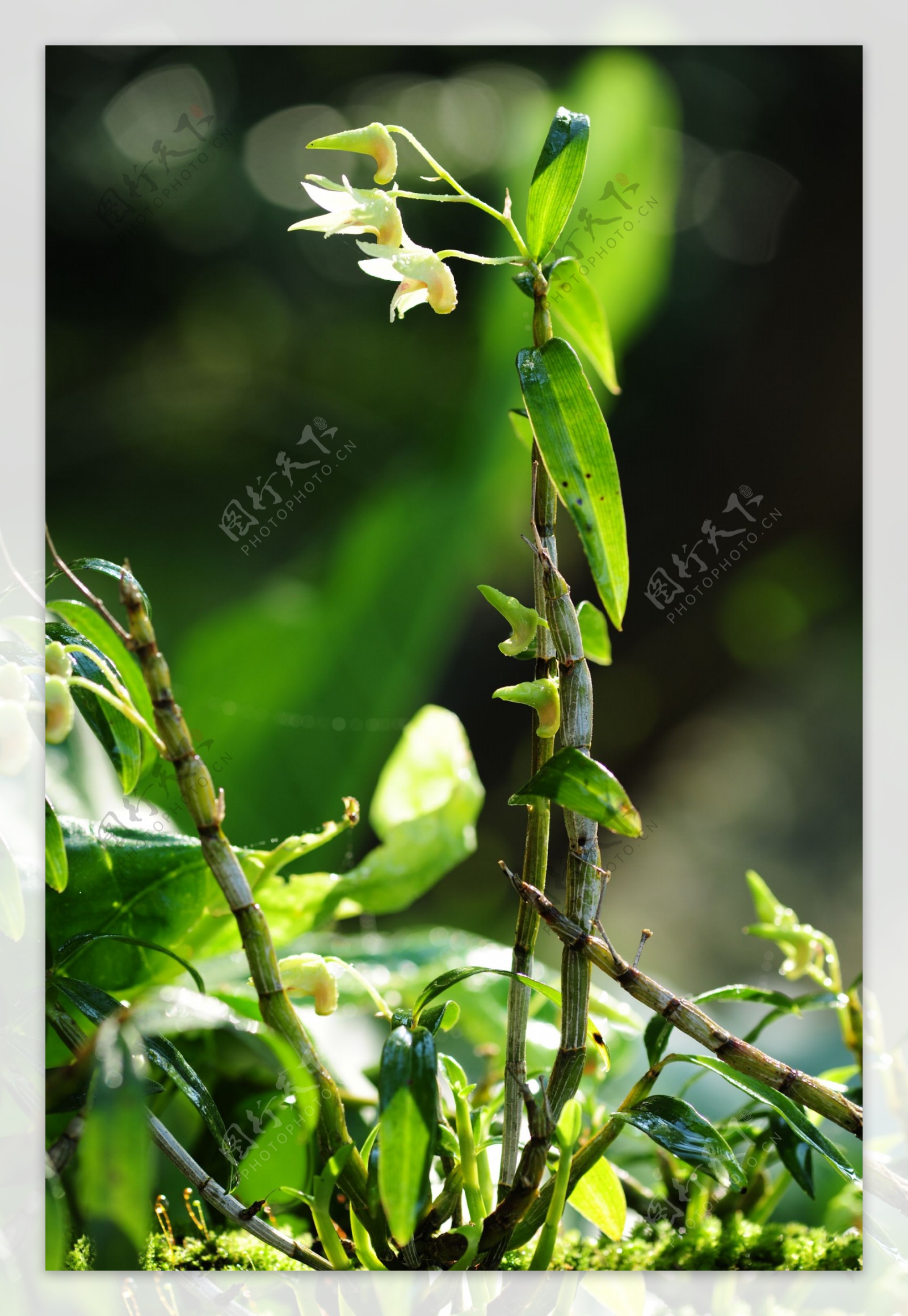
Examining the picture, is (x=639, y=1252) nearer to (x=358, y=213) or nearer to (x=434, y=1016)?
(x=434, y=1016)

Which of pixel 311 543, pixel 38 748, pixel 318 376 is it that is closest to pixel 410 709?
pixel 311 543

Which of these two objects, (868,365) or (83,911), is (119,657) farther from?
(868,365)

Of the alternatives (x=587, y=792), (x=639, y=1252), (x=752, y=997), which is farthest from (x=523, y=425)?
(x=639, y=1252)

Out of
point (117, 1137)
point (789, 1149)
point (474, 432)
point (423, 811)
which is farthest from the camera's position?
point (474, 432)

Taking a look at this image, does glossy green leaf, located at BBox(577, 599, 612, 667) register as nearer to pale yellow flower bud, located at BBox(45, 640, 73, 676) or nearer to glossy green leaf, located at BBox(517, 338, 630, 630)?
glossy green leaf, located at BBox(517, 338, 630, 630)

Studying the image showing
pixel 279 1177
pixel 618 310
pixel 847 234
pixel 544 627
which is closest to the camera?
pixel 544 627

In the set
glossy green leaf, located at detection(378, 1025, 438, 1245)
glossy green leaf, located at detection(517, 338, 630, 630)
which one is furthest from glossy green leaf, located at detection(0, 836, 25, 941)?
glossy green leaf, located at detection(517, 338, 630, 630)
